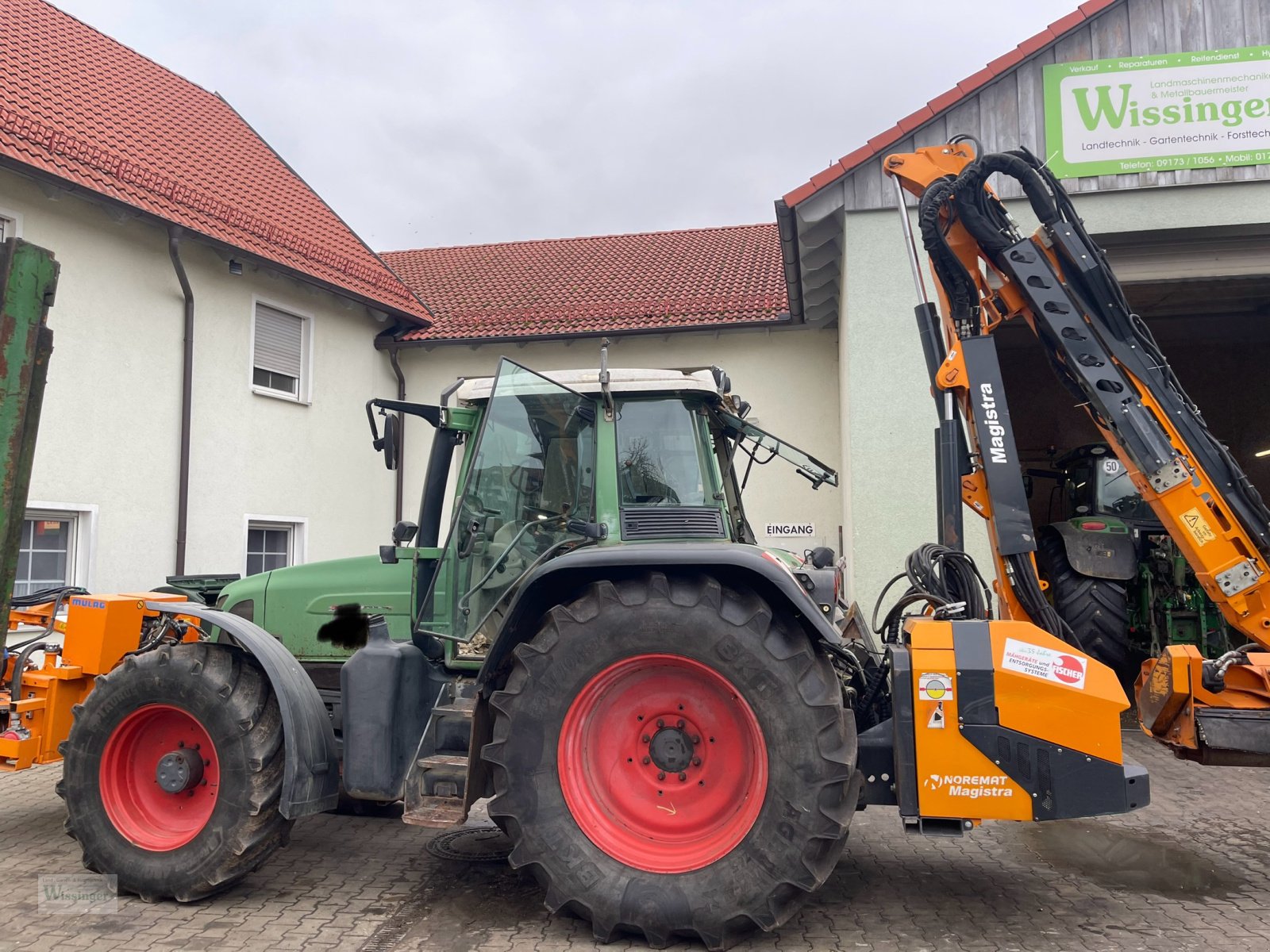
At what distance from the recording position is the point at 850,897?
4410 mm

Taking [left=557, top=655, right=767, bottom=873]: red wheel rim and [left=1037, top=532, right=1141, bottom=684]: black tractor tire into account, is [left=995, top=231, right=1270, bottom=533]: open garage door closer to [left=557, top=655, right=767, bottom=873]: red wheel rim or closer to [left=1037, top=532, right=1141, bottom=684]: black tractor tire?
[left=1037, top=532, right=1141, bottom=684]: black tractor tire

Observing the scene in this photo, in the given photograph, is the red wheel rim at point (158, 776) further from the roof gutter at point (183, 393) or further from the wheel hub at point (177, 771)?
the roof gutter at point (183, 393)

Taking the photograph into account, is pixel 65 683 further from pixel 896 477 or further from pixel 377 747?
pixel 896 477

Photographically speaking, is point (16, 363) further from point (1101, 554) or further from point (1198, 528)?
point (1101, 554)

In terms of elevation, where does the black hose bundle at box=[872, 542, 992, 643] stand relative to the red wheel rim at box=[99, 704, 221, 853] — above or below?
above

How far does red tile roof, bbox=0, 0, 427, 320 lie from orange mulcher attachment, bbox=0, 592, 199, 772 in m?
4.98

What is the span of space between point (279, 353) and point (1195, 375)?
14589 millimetres

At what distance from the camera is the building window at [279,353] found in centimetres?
1144

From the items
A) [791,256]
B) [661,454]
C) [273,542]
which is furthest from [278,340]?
[661,454]

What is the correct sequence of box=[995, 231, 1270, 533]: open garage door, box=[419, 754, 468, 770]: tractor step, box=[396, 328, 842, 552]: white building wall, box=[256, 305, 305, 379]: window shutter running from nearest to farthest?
box=[419, 754, 468, 770]: tractor step, box=[256, 305, 305, 379]: window shutter, box=[396, 328, 842, 552]: white building wall, box=[995, 231, 1270, 533]: open garage door

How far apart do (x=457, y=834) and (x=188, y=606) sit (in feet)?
6.33

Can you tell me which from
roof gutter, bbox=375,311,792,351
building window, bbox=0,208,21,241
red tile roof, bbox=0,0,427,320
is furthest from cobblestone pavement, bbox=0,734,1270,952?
roof gutter, bbox=375,311,792,351

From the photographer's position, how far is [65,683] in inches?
201

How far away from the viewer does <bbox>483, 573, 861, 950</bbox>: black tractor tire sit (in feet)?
12.2
